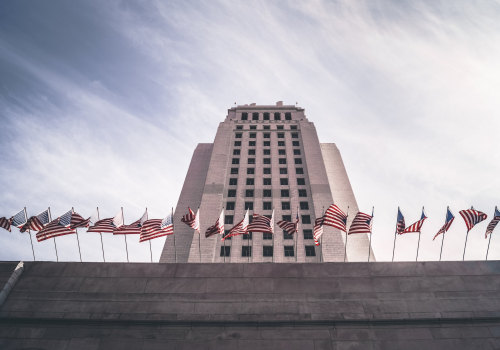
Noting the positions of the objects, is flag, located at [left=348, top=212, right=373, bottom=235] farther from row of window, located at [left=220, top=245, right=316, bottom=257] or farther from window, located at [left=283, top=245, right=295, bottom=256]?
window, located at [left=283, top=245, right=295, bottom=256]

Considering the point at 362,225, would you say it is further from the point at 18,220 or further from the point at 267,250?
the point at 18,220

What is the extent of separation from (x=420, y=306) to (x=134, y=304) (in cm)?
1428

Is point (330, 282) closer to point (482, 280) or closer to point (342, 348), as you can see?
point (342, 348)

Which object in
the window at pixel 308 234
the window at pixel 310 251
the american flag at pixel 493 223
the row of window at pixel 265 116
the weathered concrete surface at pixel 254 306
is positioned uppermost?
the row of window at pixel 265 116

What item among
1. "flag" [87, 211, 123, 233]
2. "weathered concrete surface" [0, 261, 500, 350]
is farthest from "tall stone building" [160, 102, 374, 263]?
"flag" [87, 211, 123, 233]

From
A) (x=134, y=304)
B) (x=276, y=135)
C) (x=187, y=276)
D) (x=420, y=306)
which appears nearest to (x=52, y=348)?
(x=134, y=304)

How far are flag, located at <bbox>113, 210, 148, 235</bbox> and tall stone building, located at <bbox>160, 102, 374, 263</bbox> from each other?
10.5m

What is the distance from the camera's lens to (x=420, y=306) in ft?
54.5

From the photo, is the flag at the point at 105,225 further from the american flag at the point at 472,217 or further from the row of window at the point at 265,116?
the row of window at the point at 265,116

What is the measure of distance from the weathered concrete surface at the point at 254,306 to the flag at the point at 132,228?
1988mm

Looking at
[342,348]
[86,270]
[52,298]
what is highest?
[86,270]

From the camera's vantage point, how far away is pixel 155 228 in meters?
19.7

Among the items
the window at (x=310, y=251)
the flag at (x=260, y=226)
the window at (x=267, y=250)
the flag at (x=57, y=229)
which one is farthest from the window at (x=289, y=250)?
the flag at (x=57, y=229)

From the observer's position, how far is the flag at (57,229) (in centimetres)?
1954
